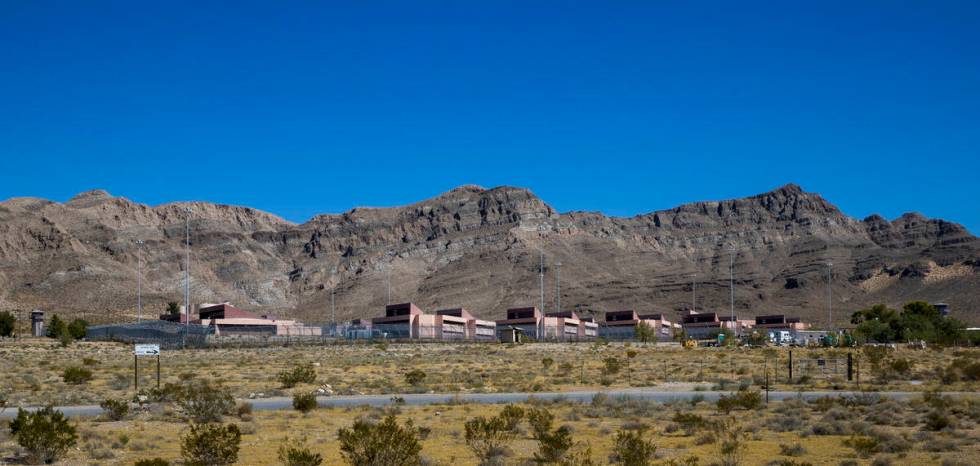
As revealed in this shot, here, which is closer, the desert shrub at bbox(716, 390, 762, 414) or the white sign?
the desert shrub at bbox(716, 390, 762, 414)

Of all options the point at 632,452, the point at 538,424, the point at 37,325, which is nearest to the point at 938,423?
the point at 538,424

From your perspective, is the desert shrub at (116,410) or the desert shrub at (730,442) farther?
the desert shrub at (116,410)

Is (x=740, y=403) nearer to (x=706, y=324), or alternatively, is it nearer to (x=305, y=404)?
(x=305, y=404)

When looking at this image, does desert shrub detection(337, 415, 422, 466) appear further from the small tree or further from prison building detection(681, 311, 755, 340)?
prison building detection(681, 311, 755, 340)

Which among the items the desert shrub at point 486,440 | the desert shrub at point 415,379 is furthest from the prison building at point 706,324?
the desert shrub at point 486,440

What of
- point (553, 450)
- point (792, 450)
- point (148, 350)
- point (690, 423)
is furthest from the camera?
point (148, 350)

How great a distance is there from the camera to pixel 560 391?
139 feet

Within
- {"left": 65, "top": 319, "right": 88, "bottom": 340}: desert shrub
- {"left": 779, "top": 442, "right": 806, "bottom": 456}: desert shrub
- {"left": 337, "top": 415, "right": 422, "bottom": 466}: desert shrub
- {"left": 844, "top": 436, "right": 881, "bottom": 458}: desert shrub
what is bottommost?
{"left": 779, "top": 442, "right": 806, "bottom": 456}: desert shrub

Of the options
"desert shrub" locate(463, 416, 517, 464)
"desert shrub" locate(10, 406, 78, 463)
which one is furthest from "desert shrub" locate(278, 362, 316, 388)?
"desert shrub" locate(463, 416, 517, 464)

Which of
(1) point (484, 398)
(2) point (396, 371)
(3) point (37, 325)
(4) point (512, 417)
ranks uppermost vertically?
(3) point (37, 325)

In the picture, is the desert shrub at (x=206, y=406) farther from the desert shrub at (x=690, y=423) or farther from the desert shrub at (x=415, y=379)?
the desert shrub at (x=415, y=379)

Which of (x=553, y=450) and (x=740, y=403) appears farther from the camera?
(x=740, y=403)

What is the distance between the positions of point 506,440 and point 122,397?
69.1ft

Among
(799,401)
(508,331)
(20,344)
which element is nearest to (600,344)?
(508,331)
